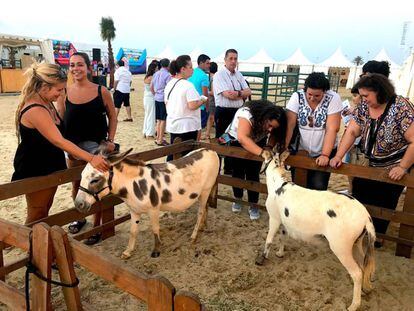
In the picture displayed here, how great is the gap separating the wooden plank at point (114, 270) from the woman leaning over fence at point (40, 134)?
1.18m

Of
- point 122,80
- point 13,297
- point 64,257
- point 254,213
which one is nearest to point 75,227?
point 13,297

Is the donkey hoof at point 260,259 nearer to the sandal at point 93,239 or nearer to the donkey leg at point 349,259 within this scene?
the donkey leg at point 349,259

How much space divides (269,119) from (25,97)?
2.44 metres

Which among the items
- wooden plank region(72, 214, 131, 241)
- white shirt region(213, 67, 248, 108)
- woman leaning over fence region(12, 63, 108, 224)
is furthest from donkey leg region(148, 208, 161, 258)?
white shirt region(213, 67, 248, 108)

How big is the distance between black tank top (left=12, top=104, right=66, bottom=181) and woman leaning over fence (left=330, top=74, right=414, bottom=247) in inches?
114

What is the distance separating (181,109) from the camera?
5391 millimetres

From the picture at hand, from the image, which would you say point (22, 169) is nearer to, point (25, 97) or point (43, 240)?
point (25, 97)

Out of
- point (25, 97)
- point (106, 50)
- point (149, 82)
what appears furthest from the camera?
point (106, 50)

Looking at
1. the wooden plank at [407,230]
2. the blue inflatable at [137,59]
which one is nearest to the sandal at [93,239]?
the wooden plank at [407,230]

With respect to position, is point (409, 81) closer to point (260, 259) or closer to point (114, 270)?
point (260, 259)

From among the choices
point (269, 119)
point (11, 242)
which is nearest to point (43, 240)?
point (11, 242)

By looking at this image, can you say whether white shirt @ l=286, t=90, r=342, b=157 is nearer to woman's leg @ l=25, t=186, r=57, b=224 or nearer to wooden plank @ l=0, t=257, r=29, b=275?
woman's leg @ l=25, t=186, r=57, b=224

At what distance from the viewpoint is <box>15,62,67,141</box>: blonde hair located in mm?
2895

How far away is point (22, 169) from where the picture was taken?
3080 mm
